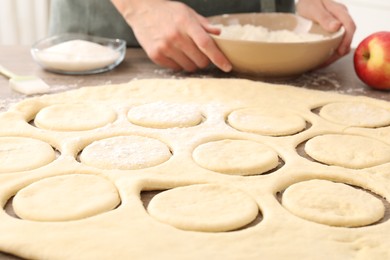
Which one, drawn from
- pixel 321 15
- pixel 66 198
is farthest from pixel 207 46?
pixel 66 198

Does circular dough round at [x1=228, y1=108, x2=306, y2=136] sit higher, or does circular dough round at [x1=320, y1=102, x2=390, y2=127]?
circular dough round at [x1=320, y1=102, x2=390, y2=127]

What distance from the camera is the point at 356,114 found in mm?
1441

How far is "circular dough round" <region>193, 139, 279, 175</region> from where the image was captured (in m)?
1.12

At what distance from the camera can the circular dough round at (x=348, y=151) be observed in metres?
1.18

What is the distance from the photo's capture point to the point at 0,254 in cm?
85

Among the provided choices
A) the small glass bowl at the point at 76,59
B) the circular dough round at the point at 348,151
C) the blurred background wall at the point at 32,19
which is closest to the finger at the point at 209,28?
the small glass bowl at the point at 76,59

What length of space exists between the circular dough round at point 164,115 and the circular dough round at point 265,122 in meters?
0.09

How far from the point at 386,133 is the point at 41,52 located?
935 millimetres

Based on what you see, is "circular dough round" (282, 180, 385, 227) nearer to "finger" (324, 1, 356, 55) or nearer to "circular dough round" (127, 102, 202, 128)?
"circular dough round" (127, 102, 202, 128)

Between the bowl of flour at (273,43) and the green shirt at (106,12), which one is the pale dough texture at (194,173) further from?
the green shirt at (106,12)

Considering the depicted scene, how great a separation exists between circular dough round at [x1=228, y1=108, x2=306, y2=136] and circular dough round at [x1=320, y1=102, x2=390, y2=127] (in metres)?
0.09

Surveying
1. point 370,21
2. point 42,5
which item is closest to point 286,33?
point 370,21

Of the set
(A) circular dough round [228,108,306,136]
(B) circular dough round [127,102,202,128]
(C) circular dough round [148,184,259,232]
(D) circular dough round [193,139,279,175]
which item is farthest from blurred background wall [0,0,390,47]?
(C) circular dough round [148,184,259,232]

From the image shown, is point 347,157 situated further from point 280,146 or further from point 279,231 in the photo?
point 279,231
